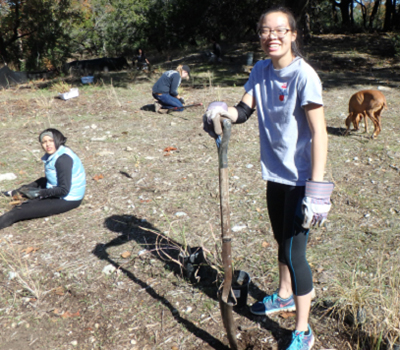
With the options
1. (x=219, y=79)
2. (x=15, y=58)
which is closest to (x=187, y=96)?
(x=219, y=79)

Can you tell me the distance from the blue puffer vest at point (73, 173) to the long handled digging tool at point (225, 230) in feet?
7.85

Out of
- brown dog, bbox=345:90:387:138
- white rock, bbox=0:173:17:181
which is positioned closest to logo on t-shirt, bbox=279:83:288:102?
white rock, bbox=0:173:17:181

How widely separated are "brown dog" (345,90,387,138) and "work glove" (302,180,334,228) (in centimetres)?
453

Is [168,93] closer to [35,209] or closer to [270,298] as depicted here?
[35,209]

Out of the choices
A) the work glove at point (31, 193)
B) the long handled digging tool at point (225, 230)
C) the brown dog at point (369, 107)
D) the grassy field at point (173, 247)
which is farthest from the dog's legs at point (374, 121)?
the work glove at point (31, 193)

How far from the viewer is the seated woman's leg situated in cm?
798

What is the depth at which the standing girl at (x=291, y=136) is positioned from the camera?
70.7 inches

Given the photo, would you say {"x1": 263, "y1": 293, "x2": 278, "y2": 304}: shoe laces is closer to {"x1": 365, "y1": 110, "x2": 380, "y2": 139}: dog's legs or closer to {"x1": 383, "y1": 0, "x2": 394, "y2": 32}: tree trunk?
{"x1": 365, "y1": 110, "x2": 380, "y2": 139}: dog's legs

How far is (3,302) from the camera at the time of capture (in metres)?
2.86

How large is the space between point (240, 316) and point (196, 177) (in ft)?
8.10

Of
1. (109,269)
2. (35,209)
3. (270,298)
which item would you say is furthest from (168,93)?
(270,298)

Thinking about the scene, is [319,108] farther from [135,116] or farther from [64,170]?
[135,116]

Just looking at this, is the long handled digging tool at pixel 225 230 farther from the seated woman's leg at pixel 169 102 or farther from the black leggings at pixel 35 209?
the seated woman's leg at pixel 169 102

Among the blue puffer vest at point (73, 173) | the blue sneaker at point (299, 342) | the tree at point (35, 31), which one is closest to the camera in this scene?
the blue sneaker at point (299, 342)
